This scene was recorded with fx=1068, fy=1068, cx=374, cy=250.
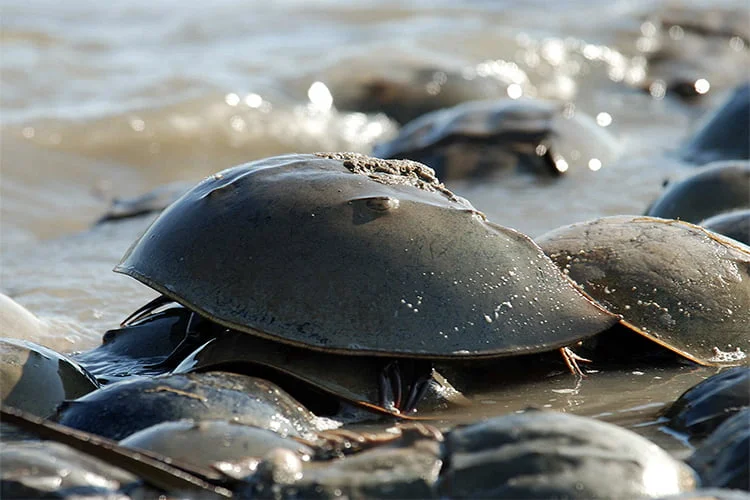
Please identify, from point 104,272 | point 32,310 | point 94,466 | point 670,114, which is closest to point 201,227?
point 94,466

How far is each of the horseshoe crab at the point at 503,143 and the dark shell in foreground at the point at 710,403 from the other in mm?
3070

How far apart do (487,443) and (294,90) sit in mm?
6215

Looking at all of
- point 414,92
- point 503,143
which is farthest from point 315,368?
point 414,92

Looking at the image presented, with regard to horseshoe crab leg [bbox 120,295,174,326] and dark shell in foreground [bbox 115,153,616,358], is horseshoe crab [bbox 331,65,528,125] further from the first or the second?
dark shell in foreground [bbox 115,153,616,358]

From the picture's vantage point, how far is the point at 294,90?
7746 mm

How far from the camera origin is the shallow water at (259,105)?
150 inches

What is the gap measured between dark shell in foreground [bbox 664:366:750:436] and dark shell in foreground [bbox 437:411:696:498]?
0.37 meters

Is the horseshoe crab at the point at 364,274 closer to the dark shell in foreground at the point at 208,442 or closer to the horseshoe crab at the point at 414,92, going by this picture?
the dark shell in foreground at the point at 208,442

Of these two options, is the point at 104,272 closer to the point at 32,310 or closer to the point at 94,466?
the point at 32,310

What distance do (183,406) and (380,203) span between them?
25.5 inches

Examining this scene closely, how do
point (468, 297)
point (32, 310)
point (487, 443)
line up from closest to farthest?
point (487, 443) → point (468, 297) → point (32, 310)

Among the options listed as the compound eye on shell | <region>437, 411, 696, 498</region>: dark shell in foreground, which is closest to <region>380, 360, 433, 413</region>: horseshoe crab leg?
the compound eye on shell

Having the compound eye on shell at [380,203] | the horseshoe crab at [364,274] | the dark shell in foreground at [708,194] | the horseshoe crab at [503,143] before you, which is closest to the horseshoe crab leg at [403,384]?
the horseshoe crab at [364,274]

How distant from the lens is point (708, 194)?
12.9 ft
